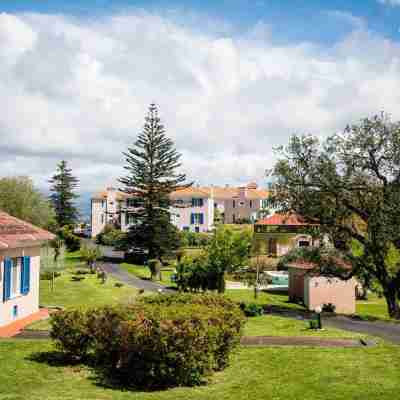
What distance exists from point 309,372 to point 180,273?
774 inches

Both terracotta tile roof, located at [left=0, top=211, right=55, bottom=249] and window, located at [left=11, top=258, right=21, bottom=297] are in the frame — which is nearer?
terracotta tile roof, located at [left=0, top=211, right=55, bottom=249]

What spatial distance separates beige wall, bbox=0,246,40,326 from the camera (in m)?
16.4

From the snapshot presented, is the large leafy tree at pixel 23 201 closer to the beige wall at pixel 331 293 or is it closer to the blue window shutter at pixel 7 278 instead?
the beige wall at pixel 331 293

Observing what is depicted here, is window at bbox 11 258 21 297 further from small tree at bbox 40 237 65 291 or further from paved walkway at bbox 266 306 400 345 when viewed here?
small tree at bbox 40 237 65 291

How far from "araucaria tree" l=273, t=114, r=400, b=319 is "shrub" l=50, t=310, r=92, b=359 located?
564 inches

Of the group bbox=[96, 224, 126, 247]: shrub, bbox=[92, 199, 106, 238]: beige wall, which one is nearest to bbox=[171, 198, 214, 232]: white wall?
bbox=[96, 224, 126, 247]: shrub

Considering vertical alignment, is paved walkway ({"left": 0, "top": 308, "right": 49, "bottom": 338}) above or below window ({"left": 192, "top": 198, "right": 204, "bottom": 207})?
below

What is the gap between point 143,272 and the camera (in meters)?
42.3

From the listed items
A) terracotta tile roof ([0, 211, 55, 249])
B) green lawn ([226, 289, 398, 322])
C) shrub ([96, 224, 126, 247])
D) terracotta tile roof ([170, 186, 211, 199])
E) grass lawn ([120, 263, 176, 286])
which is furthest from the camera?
terracotta tile roof ([170, 186, 211, 199])

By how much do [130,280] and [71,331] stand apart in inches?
1029

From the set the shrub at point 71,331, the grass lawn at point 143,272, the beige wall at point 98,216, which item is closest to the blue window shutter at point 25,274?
the shrub at point 71,331

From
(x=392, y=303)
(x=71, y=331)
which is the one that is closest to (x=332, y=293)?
(x=392, y=303)

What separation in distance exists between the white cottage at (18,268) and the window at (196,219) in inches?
1947

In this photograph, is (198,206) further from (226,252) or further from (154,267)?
(226,252)
